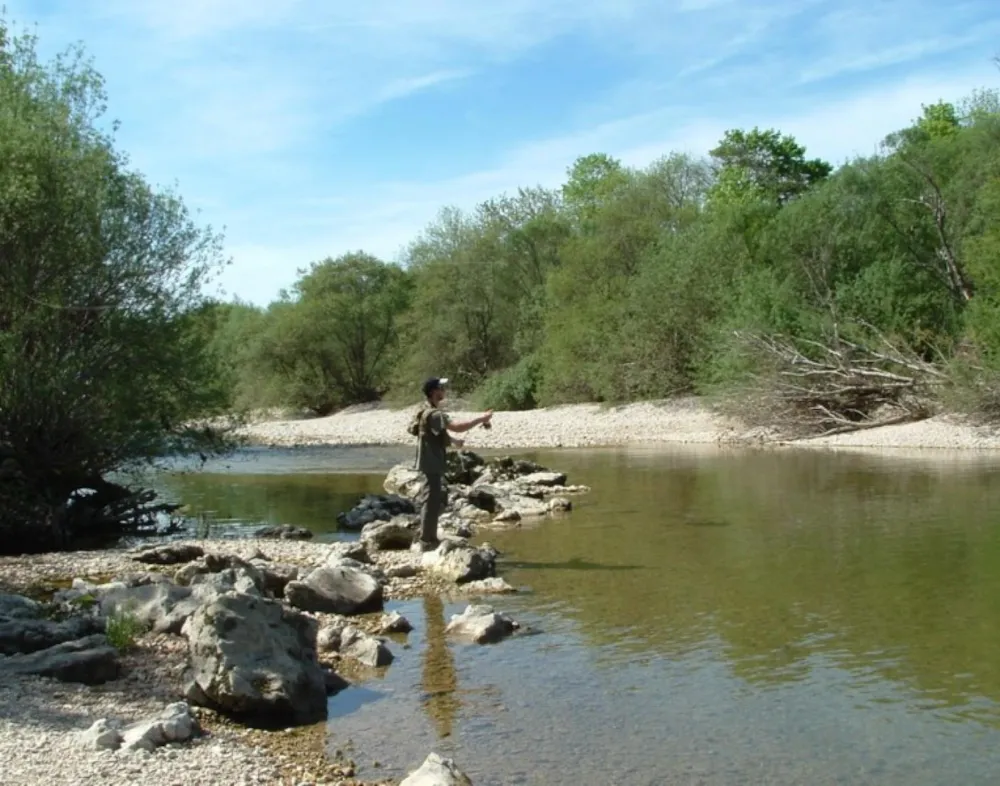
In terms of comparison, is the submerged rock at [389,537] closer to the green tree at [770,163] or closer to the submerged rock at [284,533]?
the submerged rock at [284,533]

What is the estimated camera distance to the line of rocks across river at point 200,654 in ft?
23.4

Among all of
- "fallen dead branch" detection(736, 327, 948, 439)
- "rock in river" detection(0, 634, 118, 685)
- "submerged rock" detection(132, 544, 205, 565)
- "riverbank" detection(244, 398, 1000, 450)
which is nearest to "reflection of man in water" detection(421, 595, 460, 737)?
"rock in river" detection(0, 634, 118, 685)

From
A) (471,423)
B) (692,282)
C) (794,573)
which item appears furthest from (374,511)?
(692,282)

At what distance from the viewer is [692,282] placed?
47969 mm

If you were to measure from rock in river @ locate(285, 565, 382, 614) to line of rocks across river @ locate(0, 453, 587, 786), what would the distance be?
0.05 feet

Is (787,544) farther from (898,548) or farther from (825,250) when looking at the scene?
(825,250)

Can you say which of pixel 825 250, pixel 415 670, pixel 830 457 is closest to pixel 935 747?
pixel 415 670

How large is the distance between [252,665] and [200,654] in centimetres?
42

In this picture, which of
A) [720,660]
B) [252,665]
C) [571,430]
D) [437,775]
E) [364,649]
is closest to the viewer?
[437,775]

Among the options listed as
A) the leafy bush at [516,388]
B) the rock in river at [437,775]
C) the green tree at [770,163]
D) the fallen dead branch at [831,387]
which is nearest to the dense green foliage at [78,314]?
the rock in river at [437,775]

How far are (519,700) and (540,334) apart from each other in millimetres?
51710

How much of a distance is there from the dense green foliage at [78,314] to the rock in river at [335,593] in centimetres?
772

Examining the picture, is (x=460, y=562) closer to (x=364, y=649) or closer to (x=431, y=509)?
(x=431, y=509)

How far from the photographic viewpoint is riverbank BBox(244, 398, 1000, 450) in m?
33.3
